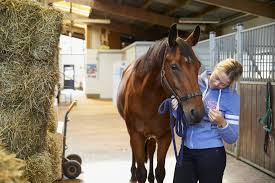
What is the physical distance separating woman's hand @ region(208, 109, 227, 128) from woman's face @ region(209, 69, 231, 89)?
6.0 inches

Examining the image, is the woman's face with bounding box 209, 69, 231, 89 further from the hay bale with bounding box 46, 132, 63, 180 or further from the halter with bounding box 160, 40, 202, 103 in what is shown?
Result: the hay bale with bounding box 46, 132, 63, 180

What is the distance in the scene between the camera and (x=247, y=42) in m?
5.14

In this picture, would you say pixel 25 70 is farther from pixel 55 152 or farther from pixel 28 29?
pixel 55 152

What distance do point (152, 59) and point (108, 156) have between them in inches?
116

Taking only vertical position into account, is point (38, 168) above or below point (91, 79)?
below

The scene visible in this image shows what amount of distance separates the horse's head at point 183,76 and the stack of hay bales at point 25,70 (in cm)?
71

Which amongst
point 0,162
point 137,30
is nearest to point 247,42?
point 0,162

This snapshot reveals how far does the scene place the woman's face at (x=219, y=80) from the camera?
83.6 inches

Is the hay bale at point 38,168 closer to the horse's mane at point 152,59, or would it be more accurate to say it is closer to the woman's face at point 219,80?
the horse's mane at point 152,59

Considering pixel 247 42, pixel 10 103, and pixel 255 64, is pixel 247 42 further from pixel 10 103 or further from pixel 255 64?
pixel 10 103

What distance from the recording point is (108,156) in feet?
18.2

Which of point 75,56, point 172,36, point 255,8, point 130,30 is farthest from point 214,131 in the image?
point 75,56

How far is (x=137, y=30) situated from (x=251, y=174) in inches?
496

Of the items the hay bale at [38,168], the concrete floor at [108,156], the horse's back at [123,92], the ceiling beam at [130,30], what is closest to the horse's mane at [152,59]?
the horse's back at [123,92]
